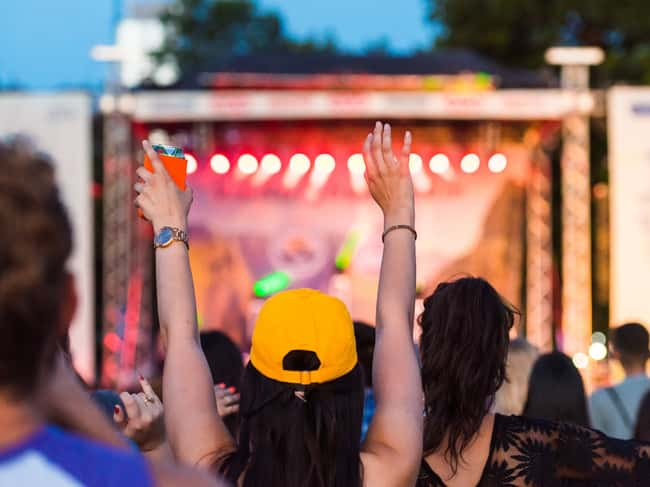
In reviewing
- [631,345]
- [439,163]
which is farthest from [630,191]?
[631,345]

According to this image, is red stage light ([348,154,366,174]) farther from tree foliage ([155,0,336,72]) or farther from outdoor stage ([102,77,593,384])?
tree foliage ([155,0,336,72])

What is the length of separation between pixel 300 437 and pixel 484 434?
2.71 ft

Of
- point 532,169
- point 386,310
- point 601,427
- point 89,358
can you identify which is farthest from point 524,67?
point 386,310

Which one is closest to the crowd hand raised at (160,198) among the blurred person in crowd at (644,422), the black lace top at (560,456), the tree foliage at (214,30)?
the black lace top at (560,456)

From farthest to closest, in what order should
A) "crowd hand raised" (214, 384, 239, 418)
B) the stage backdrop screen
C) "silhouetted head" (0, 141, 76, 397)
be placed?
the stage backdrop screen, "crowd hand raised" (214, 384, 239, 418), "silhouetted head" (0, 141, 76, 397)

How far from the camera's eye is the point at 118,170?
42.7 ft

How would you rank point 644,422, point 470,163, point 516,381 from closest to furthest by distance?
point 644,422, point 516,381, point 470,163

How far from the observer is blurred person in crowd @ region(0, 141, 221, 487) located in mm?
1158

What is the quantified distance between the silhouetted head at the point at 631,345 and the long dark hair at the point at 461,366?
276cm

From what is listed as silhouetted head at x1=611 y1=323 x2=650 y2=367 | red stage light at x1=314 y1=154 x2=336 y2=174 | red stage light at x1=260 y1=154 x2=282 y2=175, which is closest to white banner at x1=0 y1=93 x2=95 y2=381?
red stage light at x1=260 y1=154 x2=282 y2=175

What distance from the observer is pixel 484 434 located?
267 cm

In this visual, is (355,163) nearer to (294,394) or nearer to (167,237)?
(167,237)

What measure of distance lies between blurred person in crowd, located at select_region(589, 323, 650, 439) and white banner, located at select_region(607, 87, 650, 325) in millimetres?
6888

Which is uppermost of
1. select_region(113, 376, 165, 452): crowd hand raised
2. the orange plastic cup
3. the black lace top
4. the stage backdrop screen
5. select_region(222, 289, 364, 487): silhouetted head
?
the orange plastic cup
